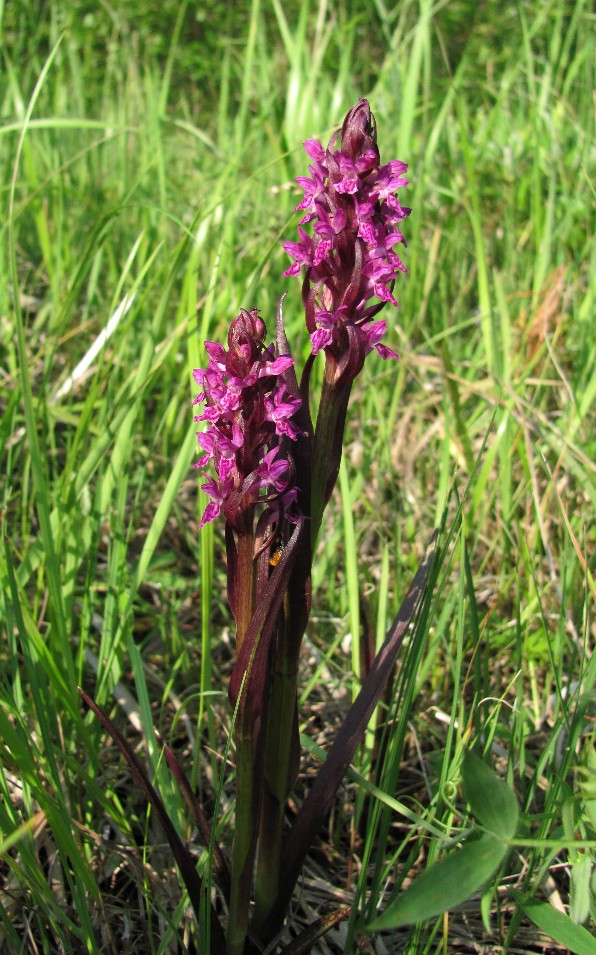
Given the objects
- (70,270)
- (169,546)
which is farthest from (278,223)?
(169,546)

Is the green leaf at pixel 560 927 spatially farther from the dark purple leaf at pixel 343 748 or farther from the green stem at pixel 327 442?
the green stem at pixel 327 442

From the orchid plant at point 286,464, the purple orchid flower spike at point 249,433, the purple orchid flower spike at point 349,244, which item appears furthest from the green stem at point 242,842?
the purple orchid flower spike at point 349,244

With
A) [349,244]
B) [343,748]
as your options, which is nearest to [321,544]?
[343,748]

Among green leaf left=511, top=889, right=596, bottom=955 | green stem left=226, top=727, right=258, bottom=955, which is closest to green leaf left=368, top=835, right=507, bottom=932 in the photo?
green leaf left=511, top=889, right=596, bottom=955

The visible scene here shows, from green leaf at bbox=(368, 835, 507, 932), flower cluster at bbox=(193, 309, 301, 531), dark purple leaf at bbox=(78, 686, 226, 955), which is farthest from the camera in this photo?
dark purple leaf at bbox=(78, 686, 226, 955)

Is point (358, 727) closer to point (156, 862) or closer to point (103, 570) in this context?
point (156, 862)

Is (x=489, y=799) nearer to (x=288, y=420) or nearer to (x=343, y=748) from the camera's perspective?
(x=343, y=748)

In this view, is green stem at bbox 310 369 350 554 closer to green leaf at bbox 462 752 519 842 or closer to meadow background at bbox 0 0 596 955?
meadow background at bbox 0 0 596 955
